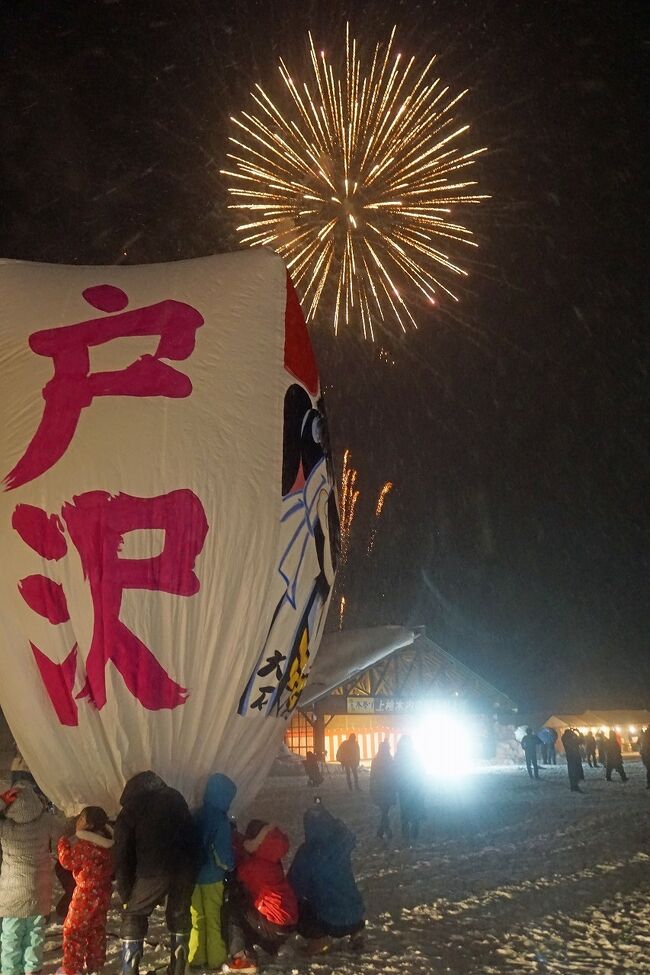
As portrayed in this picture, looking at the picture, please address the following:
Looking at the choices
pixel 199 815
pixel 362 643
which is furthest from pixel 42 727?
pixel 362 643

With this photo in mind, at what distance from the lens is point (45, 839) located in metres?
4.95

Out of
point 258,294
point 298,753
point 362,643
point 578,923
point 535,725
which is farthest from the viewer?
point 535,725

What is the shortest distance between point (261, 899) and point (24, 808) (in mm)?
1635

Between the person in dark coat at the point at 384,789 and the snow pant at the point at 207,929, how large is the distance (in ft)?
19.3

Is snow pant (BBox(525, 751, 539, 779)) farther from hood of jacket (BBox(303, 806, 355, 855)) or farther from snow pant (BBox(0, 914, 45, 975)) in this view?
snow pant (BBox(0, 914, 45, 975))

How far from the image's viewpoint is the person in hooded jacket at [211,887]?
4.57m

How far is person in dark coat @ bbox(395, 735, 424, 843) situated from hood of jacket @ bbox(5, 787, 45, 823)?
20.7ft

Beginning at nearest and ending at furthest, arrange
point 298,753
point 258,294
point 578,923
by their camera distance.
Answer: point 578,923 < point 258,294 < point 298,753

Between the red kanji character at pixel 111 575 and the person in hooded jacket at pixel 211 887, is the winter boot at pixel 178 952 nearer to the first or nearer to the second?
the person in hooded jacket at pixel 211 887

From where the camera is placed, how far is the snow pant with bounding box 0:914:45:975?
4.69 metres

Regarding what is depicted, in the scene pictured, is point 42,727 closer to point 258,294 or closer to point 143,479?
point 143,479

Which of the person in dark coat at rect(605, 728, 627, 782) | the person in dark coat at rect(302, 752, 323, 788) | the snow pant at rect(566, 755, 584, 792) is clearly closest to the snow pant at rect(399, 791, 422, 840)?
the snow pant at rect(566, 755, 584, 792)

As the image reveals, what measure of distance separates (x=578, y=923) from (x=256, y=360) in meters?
4.89

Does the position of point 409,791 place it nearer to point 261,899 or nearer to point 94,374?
point 261,899
